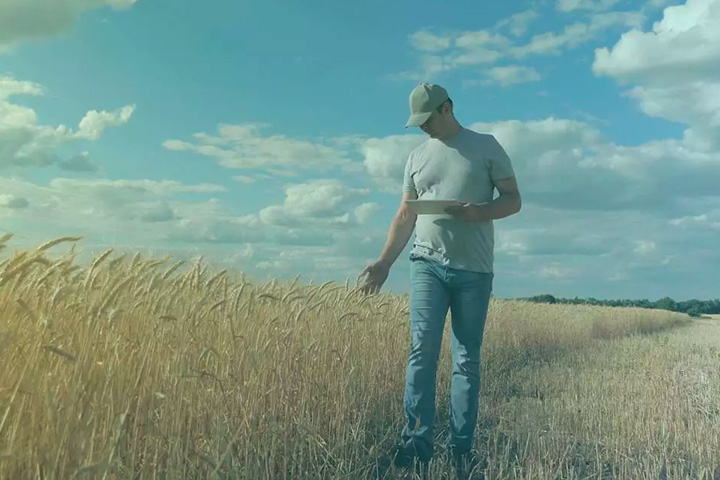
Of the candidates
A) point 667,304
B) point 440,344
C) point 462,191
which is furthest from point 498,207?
point 667,304

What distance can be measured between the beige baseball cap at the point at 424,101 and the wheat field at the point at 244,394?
1.41 m

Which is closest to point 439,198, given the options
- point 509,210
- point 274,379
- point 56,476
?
point 509,210

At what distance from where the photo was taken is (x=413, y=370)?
3.97 m

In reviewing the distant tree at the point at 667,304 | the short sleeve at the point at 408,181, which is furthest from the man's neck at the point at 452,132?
the distant tree at the point at 667,304

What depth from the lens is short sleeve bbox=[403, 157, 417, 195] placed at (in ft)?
14.0

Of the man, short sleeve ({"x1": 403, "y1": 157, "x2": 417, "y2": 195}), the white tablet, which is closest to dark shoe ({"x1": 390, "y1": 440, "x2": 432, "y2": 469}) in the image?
the man

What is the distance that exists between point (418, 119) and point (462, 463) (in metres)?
2.00

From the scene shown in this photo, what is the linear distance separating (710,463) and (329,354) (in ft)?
8.36

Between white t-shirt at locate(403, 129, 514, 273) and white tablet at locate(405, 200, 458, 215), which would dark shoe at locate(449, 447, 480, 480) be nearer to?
white t-shirt at locate(403, 129, 514, 273)

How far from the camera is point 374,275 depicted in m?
4.29

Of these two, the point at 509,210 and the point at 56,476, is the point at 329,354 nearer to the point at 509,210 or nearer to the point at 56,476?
the point at 509,210

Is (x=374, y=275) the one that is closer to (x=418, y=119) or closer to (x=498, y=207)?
(x=498, y=207)

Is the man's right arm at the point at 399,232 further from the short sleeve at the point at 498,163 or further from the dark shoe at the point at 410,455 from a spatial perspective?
the dark shoe at the point at 410,455

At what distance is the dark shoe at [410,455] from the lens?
388 centimetres
